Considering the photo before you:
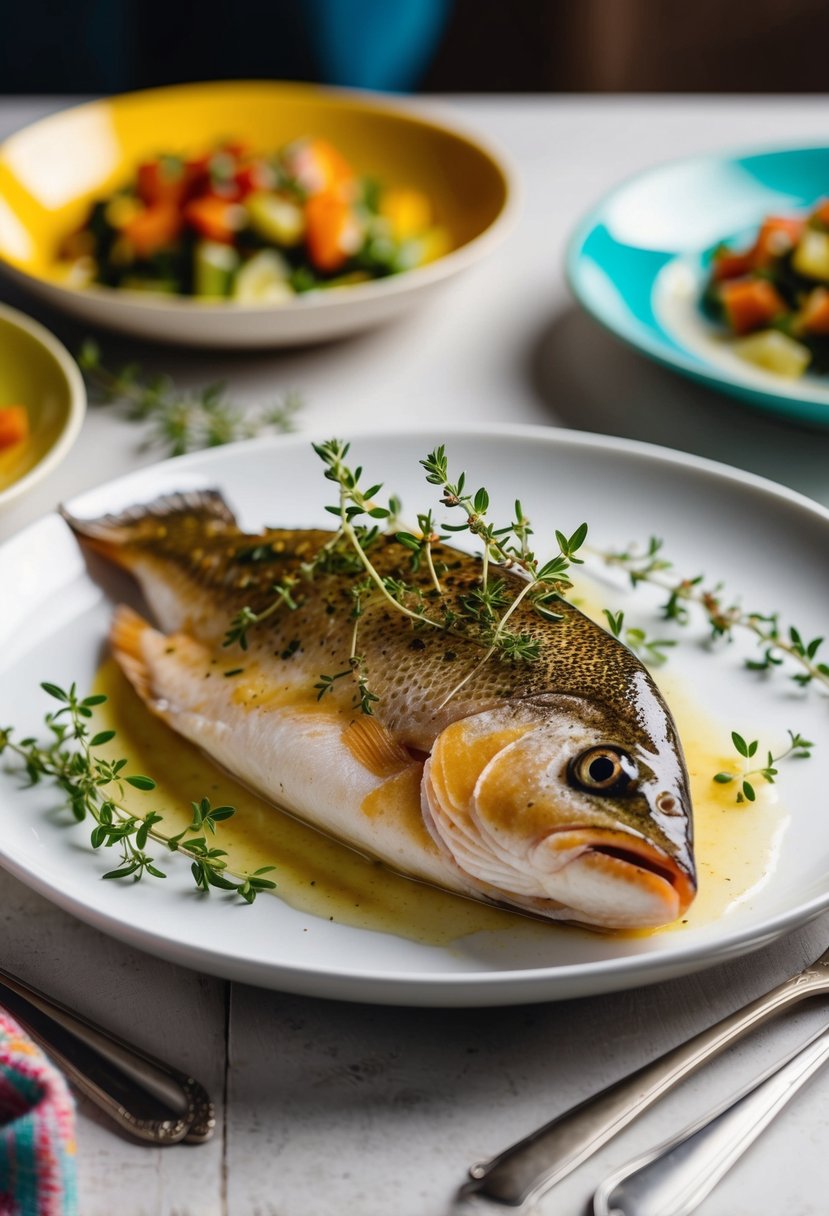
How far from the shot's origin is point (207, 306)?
2258 millimetres

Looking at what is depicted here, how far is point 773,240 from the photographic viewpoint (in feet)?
8.57

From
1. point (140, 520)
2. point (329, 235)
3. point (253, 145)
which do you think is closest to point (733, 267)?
point (329, 235)

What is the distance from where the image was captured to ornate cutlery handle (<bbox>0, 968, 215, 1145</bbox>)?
115 cm

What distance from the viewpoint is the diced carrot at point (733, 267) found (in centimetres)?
259

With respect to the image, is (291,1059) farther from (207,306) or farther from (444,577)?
(207,306)

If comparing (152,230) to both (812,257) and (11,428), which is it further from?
(812,257)

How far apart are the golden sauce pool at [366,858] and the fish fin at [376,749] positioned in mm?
27

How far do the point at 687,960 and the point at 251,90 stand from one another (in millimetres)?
2747

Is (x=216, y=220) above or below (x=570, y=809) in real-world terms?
below

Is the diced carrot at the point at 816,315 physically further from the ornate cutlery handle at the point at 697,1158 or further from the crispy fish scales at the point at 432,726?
the ornate cutlery handle at the point at 697,1158

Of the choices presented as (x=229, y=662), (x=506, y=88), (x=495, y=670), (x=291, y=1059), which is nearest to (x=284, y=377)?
(x=229, y=662)

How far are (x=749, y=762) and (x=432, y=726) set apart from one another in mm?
397

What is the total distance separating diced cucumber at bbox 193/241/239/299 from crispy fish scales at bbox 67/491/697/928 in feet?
3.25

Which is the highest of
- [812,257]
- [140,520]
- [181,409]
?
[812,257]
